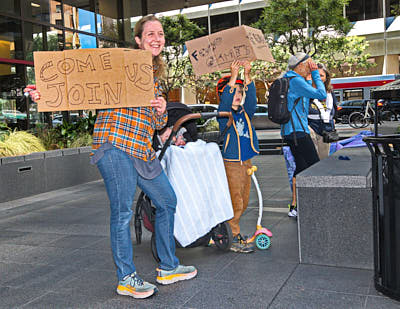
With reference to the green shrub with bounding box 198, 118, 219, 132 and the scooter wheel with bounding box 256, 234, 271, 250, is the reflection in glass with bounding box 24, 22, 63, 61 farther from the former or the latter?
the scooter wheel with bounding box 256, 234, 271, 250

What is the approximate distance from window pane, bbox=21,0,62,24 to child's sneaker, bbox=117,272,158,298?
12699 mm

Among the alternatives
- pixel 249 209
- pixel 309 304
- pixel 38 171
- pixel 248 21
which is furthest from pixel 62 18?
pixel 248 21

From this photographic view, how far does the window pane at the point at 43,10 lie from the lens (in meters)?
14.3

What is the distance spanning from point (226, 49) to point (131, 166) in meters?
1.67

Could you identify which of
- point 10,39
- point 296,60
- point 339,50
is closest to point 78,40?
point 10,39

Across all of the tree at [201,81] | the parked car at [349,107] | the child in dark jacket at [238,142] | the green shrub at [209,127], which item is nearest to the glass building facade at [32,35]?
the tree at [201,81]

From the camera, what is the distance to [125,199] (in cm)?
355

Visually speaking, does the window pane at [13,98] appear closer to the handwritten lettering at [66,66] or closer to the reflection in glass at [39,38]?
the reflection in glass at [39,38]

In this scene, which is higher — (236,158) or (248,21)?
(248,21)

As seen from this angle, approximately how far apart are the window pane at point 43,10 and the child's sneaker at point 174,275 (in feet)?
41.3

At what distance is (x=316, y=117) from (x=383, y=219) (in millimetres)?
3295

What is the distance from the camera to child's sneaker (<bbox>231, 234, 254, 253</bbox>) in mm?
4687

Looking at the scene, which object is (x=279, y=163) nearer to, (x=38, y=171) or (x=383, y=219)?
(x=38, y=171)

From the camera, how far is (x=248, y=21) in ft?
143
